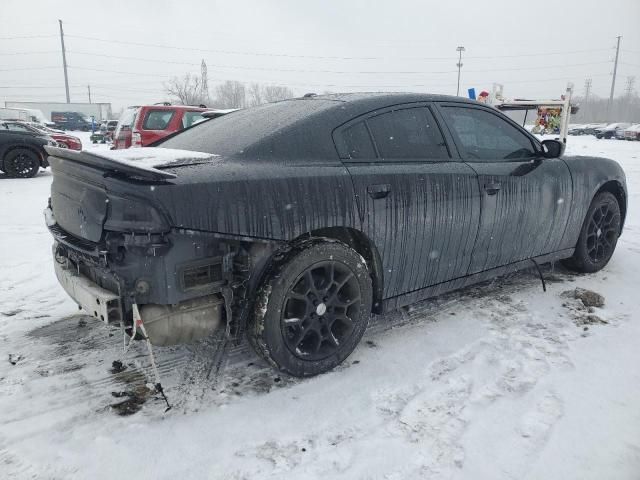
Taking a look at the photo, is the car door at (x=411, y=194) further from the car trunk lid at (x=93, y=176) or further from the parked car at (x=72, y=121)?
the parked car at (x=72, y=121)

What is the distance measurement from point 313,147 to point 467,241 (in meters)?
1.32

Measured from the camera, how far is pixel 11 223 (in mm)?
6539

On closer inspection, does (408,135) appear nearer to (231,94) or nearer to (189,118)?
(189,118)

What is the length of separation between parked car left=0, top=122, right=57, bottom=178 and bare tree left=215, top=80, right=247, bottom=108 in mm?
89487

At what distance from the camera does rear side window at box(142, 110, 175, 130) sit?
10.2m

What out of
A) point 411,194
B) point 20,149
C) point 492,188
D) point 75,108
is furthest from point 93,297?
point 75,108

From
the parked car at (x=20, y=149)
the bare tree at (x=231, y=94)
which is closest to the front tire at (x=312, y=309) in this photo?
the parked car at (x=20, y=149)

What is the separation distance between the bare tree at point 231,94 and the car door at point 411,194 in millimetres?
98601

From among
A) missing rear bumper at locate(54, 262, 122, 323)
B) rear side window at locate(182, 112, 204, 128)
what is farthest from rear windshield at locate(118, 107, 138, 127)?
missing rear bumper at locate(54, 262, 122, 323)

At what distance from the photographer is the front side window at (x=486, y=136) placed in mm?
3363

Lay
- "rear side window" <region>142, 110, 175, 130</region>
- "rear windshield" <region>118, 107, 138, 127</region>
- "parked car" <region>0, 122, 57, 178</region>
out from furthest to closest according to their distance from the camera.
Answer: "rear windshield" <region>118, 107, 138, 127</region> → "parked car" <region>0, 122, 57, 178</region> → "rear side window" <region>142, 110, 175, 130</region>

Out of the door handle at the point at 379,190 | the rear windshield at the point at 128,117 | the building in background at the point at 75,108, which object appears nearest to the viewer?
the door handle at the point at 379,190

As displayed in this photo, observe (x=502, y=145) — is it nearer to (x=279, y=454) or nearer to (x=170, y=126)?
(x=279, y=454)

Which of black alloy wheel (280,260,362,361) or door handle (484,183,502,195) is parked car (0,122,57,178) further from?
door handle (484,183,502,195)
